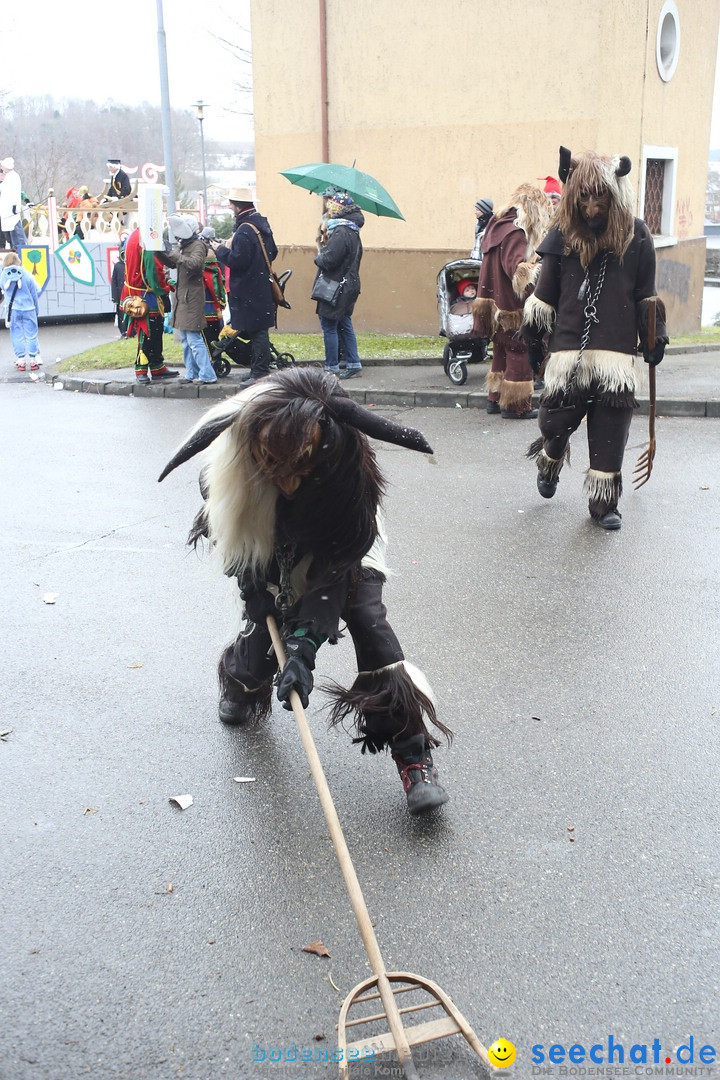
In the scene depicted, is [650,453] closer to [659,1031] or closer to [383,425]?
Result: [383,425]

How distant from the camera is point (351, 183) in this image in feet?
35.7

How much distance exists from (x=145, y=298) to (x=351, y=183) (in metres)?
2.62

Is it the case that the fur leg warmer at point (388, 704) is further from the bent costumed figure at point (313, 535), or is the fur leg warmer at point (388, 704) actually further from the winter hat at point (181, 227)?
the winter hat at point (181, 227)

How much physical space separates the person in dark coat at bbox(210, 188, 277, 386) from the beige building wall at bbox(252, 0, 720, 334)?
136 inches

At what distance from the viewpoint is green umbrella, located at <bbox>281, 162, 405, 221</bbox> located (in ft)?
35.5

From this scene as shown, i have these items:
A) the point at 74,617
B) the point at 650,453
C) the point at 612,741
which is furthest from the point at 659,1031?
the point at 650,453

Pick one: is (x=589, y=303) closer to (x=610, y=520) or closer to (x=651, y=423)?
(x=651, y=423)

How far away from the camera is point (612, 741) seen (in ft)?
12.3

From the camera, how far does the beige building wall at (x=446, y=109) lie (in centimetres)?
1223

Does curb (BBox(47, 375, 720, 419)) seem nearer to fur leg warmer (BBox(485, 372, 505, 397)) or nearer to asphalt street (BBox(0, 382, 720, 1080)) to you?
fur leg warmer (BBox(485, 372, 505, 397))

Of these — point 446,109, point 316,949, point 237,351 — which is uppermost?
point 446,109

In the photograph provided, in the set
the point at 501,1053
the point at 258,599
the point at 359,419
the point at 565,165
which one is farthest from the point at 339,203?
the point at 501,1053

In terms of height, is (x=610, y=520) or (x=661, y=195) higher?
(x=661, y=195)

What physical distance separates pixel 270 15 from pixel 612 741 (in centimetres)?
1303
